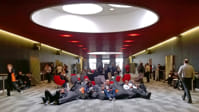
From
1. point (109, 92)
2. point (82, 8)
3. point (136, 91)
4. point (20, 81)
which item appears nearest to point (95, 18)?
point (82, 8)

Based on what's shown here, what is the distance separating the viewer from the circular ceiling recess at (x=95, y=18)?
761 centimetres

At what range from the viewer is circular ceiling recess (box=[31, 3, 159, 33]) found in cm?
761

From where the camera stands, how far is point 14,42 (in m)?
11.5

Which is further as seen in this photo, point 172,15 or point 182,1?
point 172,15

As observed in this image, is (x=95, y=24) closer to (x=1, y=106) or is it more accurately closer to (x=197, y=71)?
(x=1, y=106)

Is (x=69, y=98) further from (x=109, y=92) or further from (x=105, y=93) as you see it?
(x=109, y=92)

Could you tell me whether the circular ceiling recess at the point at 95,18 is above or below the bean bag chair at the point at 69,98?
above

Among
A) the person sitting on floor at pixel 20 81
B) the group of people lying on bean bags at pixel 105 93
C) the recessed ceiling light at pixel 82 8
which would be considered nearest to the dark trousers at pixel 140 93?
the group of people lying on bean bags at pixel 105 93

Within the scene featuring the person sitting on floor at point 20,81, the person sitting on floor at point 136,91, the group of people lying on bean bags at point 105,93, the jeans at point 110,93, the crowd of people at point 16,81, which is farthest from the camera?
the person sitting on floor at point 20,81

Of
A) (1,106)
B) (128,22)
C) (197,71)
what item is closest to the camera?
(1,106)

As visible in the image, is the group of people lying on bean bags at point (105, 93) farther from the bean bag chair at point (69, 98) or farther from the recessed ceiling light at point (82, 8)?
the recessed ceiling light at point (82, 8)

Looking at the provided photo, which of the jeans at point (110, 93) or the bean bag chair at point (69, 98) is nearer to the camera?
the bean bag chair at point (69, 98)

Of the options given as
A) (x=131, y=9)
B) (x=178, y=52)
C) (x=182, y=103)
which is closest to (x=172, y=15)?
(x=131, y=9)

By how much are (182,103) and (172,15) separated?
357 cm
